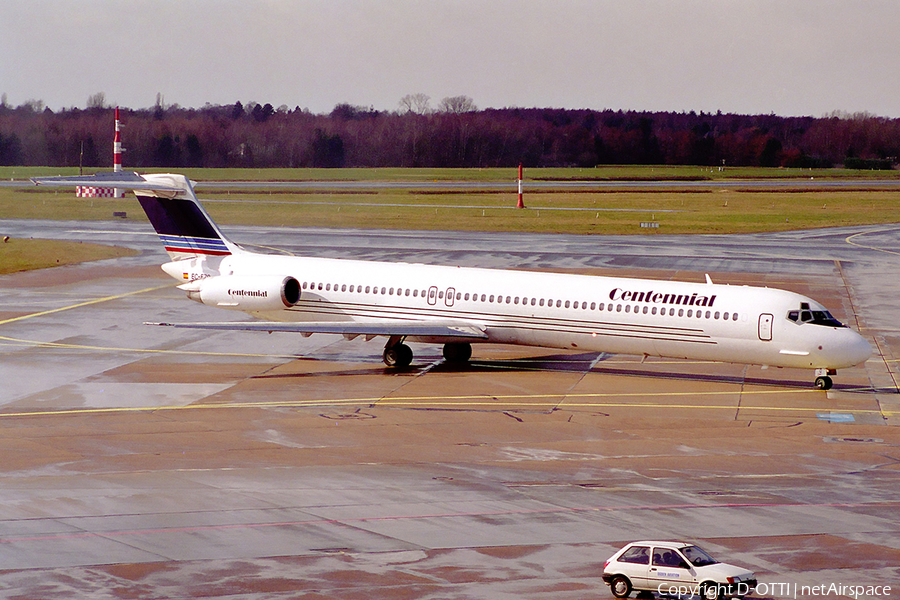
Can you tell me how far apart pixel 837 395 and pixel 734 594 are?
18377 mm

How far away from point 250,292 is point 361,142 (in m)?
133

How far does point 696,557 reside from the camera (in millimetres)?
16234

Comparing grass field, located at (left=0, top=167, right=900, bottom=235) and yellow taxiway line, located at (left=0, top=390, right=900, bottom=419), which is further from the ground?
grass field, located at (left=0, top=167, right=900, bottom=235)

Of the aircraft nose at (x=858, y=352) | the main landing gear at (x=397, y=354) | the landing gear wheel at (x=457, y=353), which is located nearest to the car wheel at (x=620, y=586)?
the aircraft nose at (x=858, y=352)

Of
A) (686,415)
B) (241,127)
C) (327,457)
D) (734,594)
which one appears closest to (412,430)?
(327,457)

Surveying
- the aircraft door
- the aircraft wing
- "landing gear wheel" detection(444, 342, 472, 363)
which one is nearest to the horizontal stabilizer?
the aircraft wing

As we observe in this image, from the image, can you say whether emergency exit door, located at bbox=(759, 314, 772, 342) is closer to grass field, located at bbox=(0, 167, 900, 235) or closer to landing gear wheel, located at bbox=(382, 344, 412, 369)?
landing gear wheel, located at bbox=(382, 344, 412, 369)

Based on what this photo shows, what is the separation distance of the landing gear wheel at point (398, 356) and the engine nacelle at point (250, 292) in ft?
13.7

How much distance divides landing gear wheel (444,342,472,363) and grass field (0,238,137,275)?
33.3 meters

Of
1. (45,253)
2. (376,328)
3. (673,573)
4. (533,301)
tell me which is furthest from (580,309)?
(45,253)

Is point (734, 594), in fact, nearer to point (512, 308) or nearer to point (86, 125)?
point (512, 308)

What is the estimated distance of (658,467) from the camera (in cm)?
2434

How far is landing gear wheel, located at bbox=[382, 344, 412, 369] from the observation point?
119ft

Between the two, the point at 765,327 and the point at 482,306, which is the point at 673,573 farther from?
the point at 482,306
